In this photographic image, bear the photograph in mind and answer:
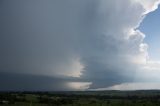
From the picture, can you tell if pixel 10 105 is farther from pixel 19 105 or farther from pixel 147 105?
pixel 147 105

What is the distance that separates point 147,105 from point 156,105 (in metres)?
4.65

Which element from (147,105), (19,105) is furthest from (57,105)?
(147,105)

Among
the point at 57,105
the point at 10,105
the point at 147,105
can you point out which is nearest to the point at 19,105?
the point at 10,105

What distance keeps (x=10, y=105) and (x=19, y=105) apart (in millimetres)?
5388

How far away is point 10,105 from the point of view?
169 metres

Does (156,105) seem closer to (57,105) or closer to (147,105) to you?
(147,105)

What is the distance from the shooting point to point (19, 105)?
168250 millimetres

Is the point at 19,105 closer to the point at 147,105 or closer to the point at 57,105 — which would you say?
the point at 57,105

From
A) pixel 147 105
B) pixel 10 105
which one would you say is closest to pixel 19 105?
pixel 10 105

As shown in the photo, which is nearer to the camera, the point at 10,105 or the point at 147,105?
the point at 147,105

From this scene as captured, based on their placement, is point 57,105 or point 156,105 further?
point 57,105

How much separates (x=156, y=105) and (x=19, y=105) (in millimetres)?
78504

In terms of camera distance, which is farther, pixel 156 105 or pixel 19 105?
pixel 19 105

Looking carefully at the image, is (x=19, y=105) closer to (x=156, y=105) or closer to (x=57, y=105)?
(x=57, y=105)
